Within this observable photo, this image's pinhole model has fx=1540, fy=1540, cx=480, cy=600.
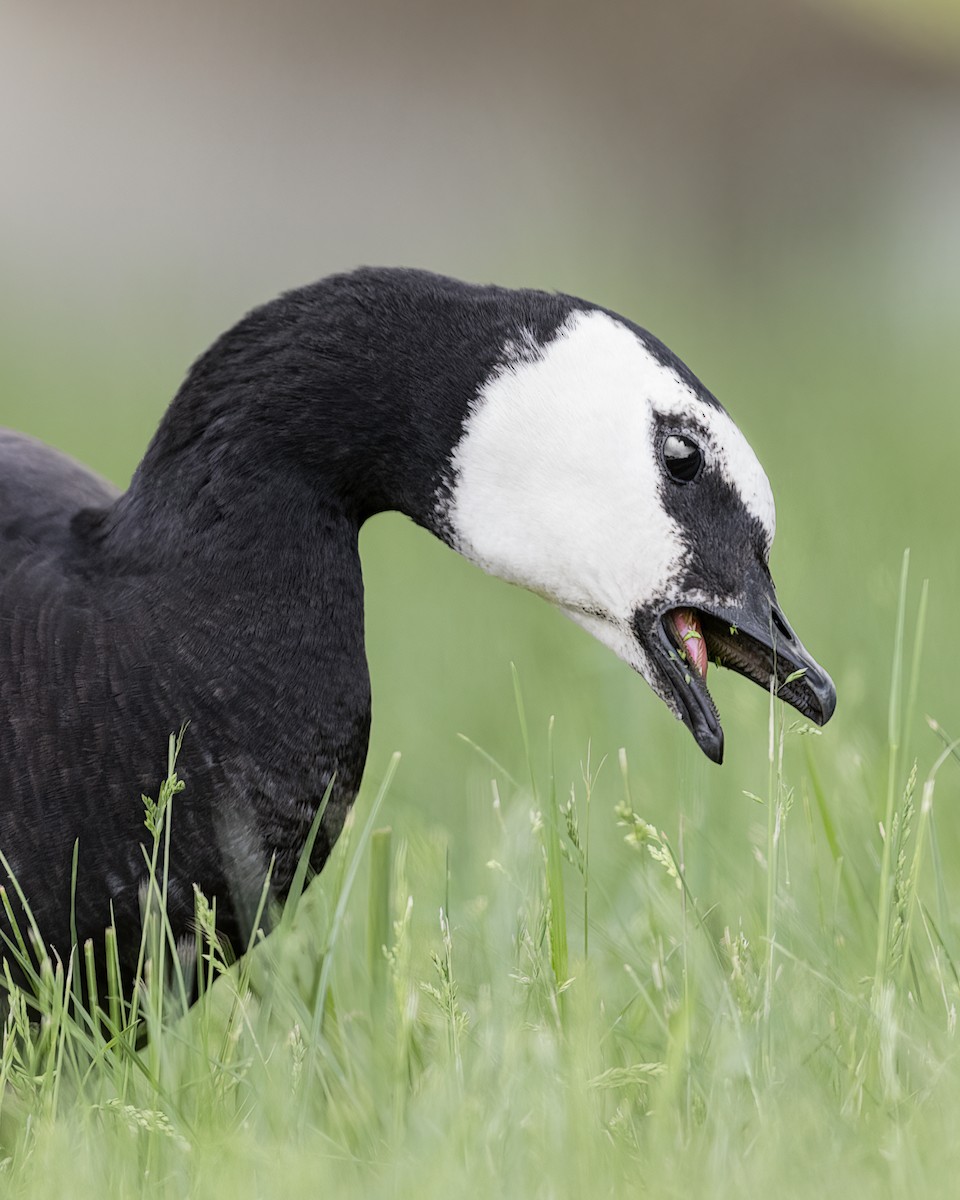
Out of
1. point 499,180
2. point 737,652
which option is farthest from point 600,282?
point 737,652

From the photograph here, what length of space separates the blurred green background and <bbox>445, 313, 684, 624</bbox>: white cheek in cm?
38

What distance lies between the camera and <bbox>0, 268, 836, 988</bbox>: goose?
2314 mm

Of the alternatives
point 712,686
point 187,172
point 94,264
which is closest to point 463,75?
point 187,172

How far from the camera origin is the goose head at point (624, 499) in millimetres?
2371

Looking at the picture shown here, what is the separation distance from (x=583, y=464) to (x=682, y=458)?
158 mm

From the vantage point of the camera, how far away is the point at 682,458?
2.39 meters

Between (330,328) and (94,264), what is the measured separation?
1317 cm

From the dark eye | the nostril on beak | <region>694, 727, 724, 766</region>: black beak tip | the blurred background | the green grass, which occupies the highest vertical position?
the blurred background

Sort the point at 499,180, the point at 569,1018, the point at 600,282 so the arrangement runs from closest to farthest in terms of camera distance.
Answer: the point at 569,1018, the point at 600,282, the point at 499,180

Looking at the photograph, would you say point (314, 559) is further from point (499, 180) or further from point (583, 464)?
point (499, 180)

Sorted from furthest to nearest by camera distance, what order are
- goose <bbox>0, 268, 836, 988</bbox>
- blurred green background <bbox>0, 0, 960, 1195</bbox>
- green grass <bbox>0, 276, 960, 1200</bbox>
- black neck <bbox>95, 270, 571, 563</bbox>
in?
blurred green background <bbox>0, 0, 960, 1195</bbox> → black neck <bbox>95, 270, 571, 563</bbox> → goose <bbox>0, 268, 836, 988</bbox> → green grass <bbox>0, 276, 960, 1200</bbox>

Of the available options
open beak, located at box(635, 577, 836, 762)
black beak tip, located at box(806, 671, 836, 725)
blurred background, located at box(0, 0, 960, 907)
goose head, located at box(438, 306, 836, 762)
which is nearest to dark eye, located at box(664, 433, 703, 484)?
goose head, located at box(438, 306, 836, 762)

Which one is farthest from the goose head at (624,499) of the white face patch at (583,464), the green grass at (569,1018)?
the green grass at (569,1018)

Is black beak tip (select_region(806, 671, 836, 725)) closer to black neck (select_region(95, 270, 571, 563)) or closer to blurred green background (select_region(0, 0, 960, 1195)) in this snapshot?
blurred green background (select_region(0, 0, 960, 1195))
